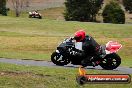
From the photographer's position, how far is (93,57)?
1588cm

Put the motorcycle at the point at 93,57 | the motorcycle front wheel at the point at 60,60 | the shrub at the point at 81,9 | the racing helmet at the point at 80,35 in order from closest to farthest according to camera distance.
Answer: the racing helmet at the point at 80,35, the motorcycle at the point at 93,57, the motorcycle front wheel at the point at 60,60, the shrub at the point at 81,9

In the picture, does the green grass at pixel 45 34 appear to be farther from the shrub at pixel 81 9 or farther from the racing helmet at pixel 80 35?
the racing helmet at pixel 80 35

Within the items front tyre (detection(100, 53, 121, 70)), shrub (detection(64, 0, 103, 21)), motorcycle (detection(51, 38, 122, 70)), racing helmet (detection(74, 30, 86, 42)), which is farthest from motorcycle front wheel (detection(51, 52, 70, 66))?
shrub (detection(64, 0, 103, 21))

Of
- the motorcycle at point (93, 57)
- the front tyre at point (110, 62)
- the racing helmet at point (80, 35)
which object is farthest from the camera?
the front tyre at point (110, 62)

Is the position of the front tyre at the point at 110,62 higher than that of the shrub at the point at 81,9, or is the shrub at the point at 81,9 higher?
the front tyre at the point at 110,62

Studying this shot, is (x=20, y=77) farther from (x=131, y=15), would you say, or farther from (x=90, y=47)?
(x=131, y=15)

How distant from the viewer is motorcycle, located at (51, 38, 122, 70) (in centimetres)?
1580

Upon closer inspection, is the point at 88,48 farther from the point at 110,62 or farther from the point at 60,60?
the point at 60,60

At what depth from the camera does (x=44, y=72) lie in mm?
13422

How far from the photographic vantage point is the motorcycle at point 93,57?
15.8m

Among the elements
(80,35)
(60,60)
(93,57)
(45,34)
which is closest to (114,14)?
(45,34)

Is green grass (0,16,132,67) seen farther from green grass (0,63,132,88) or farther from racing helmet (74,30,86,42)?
green grass (0,63,132,88)

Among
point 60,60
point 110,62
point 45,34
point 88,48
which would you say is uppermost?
point 88,48

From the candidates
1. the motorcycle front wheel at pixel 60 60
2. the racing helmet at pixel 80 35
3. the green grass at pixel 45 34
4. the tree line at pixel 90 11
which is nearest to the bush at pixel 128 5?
the tree line at pixel 90 11
